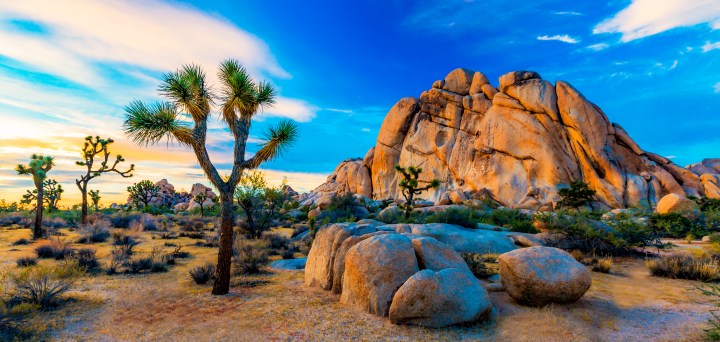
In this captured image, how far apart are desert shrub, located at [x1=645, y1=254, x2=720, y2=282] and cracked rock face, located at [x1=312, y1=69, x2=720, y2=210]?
2631 centimetres

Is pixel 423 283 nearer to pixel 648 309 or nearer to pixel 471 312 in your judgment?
pixel 471 312

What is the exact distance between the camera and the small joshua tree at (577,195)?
37.6m

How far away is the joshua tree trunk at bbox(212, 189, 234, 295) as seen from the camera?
368 inches

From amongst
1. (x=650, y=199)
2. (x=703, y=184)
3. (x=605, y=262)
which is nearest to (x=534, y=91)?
(x=650, y=199)

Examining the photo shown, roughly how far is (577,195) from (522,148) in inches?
370

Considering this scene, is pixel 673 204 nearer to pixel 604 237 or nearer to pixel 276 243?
pixel 604 237

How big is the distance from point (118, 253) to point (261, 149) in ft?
29.1

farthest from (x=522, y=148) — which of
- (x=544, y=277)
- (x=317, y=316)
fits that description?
(x=317, y=316)

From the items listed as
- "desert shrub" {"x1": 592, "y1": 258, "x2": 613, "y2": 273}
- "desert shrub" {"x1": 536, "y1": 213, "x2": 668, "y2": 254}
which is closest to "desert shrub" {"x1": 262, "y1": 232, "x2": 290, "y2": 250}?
"desert shrub" {"x1": 536, "y1": 213, "x2": 668, "y2": 254}

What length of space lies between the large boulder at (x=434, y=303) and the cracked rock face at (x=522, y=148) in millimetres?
33700

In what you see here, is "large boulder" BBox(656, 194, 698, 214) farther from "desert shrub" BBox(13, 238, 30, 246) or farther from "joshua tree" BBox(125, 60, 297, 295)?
"desert shrub" BBox(13, 238, 30, 246)

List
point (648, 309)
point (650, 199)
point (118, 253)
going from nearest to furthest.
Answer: point (648, 309) → point (118, 253) → point (650, 199)

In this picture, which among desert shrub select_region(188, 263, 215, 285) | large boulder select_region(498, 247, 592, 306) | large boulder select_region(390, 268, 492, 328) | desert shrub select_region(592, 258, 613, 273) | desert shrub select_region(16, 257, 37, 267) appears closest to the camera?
large boulder select_region(390, 268, 492, 328)

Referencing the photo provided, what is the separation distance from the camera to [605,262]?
11227mm
